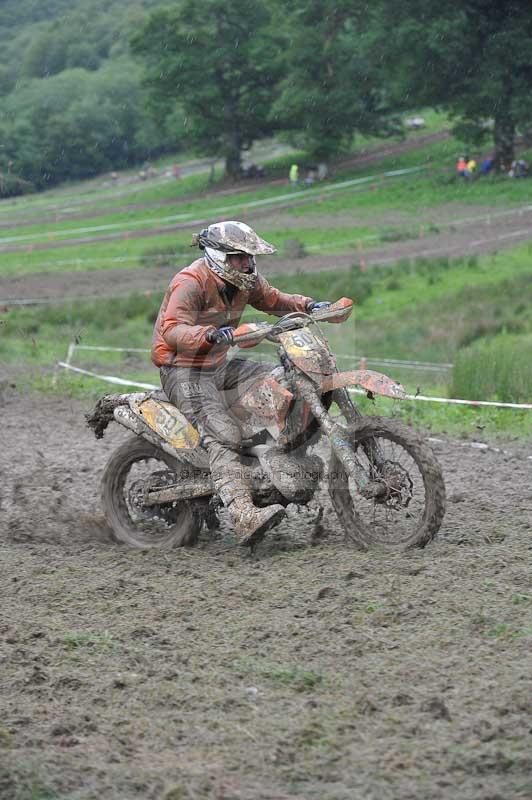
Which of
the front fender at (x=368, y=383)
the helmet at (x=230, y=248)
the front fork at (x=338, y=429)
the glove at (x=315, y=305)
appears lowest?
the front fork at (x=338, y=429)

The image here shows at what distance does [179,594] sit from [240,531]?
862 mm

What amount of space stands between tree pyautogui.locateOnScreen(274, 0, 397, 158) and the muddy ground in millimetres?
52832

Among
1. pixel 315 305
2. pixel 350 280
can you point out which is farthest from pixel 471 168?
pixel 315 305

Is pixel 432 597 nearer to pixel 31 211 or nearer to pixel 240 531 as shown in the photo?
pixel 240 531

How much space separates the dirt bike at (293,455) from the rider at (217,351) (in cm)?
12

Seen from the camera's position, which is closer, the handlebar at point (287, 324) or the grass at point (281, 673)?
the grass at point (281, 673)

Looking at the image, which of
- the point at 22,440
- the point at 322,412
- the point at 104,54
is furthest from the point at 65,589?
the point at 104,54

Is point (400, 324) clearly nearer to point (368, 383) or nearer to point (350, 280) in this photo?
point (350, 280)

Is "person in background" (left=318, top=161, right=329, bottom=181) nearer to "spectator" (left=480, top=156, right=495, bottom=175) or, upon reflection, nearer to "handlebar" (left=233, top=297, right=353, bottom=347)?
"spectator" (left=480, top=156, right=495, bottom=175)

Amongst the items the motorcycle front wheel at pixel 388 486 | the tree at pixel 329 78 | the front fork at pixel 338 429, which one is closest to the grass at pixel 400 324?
the motorcycle front wheel at pixel 388 486

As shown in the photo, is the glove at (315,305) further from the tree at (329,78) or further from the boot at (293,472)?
the tree at (329,78)

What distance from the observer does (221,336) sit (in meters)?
7.57

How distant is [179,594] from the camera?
7070mm

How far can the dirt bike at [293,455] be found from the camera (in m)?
7.48
